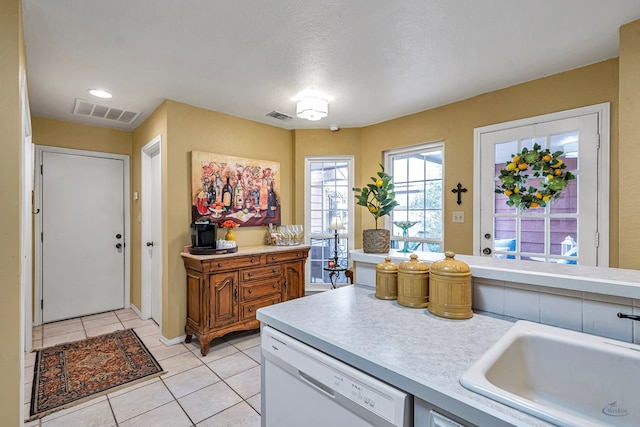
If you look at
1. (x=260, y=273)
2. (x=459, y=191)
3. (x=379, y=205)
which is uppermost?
(x=459, y=191)

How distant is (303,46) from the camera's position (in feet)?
7.07


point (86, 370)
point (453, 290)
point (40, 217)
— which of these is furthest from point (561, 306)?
point (40, 217)

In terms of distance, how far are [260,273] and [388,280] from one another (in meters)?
2.01

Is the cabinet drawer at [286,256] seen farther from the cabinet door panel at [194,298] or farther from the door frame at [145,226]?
the door frame at [145,226]

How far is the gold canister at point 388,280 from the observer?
1.54 metres

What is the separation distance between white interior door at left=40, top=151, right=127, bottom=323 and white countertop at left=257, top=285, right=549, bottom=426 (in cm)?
367

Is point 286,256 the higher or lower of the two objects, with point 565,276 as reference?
lower

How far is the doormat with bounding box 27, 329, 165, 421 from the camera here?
2.24 metres

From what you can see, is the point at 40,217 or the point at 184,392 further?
the point at 40,217

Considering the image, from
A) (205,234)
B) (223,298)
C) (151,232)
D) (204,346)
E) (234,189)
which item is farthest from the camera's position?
(151,232)

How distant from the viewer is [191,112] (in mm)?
3236

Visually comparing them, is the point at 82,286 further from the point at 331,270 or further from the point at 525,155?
the point at 525,155

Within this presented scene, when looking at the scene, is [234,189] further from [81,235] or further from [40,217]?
[40,217]

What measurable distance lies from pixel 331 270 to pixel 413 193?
1428 mm
